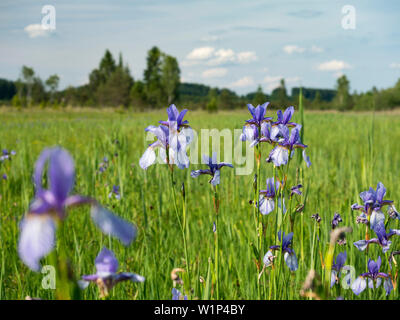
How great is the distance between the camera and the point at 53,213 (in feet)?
1.48

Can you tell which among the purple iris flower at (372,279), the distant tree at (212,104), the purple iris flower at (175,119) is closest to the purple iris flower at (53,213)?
the purple iris flower at (175,119)

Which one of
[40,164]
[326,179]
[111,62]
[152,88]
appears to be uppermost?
[111,62]

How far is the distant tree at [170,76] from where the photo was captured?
172ft

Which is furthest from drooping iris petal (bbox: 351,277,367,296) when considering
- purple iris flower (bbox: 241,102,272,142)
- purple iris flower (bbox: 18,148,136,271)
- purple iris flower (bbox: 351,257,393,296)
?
purple iris flower (bbox: 18,148,136,271)

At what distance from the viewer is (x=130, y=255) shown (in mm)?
2311

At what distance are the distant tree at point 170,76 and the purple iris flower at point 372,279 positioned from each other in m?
51.5

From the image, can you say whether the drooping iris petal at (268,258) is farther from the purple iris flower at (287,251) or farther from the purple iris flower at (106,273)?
the purple iris flower at (106,273)

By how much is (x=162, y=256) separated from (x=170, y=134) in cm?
111

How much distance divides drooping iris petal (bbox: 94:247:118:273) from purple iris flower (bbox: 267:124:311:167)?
28.3 inches

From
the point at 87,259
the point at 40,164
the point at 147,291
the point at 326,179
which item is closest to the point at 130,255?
the point at 87,259

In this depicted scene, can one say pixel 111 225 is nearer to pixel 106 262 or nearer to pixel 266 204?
pixel 106 262

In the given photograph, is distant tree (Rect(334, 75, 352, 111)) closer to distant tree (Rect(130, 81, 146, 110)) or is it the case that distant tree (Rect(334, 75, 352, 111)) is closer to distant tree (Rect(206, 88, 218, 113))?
distant tree (Rect(206, 88, 218, 113))

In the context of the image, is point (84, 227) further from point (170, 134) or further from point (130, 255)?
point (170, 134)

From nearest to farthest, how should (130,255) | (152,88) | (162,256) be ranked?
(162,256), (130,255), (152,88)
